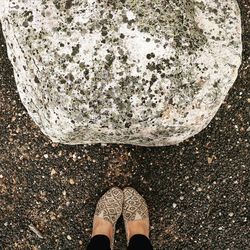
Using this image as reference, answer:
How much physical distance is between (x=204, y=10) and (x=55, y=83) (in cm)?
82

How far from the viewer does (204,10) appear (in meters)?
2.09

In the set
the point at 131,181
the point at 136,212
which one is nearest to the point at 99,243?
the point at 136,212

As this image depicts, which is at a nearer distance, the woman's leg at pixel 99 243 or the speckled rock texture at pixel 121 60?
the speckled rock texture at pixel 121 60

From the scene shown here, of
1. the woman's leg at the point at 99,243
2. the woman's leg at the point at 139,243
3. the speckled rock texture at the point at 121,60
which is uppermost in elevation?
the speckled rock texture at the point at 121,60

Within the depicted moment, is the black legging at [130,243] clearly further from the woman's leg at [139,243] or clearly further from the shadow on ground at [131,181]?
the shadow on ground at [131,181]

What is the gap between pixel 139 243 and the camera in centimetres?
276

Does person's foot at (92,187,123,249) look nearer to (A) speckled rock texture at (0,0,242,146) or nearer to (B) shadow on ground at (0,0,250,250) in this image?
(B) shadow on ground at (0,0,250,250)

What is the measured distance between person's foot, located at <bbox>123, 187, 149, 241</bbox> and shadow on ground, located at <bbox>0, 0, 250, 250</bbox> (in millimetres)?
55

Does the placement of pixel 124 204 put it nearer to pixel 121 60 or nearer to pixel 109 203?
pixel 109 203

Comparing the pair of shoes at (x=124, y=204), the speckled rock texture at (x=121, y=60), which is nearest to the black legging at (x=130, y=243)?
the pair of shoes at (x=124, y=204)

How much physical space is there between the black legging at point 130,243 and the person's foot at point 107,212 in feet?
0.19

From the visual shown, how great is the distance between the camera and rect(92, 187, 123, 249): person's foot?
2908 mm

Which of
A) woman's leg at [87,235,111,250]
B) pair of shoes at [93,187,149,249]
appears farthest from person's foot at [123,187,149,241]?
woman's leg at [87,235,111,250]

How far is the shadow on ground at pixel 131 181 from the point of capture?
2.87 meters
